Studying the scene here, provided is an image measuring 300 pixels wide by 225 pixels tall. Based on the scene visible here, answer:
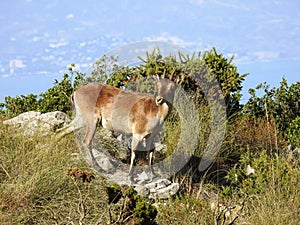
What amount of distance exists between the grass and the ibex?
78 centimetres

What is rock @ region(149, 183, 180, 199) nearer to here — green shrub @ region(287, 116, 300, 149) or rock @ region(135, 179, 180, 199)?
rock @ region(135, 179, 180, 199)

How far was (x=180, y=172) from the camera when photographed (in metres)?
8.14

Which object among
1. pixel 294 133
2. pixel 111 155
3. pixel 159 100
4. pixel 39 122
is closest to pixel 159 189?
pixel 159 100

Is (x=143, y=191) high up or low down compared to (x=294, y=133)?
down

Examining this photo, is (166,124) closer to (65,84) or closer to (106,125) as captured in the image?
(106,125)

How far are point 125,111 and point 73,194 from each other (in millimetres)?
1849

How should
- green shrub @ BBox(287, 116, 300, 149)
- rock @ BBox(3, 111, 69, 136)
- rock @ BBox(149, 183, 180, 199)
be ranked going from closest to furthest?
1. rock @ BBox(149, 183, 180, 199)
2. rock @ BBox(3, 111, 69, 136)
3. green shrub @ BBox(287, 116, 300, 149)

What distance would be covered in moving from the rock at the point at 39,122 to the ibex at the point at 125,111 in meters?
0.30

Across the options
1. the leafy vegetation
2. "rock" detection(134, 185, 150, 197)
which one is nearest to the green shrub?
the leafy vegetation

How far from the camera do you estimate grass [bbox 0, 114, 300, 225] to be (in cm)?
619

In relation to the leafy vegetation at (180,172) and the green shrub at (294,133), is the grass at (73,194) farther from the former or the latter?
the green shrub at (294,133)

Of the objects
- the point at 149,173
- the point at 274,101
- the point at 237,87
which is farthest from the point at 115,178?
the point at 274,101

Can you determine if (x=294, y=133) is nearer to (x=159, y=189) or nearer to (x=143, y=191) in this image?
(x=159, y=189)

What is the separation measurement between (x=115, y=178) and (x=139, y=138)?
2.17ft
